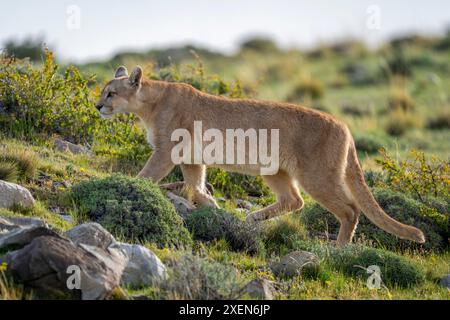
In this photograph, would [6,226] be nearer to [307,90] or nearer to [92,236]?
[92,236]

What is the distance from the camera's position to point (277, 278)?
308 inches

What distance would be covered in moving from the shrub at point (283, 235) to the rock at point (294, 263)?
0.86 meters

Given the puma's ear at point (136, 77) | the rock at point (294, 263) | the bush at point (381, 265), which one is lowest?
the bush at point (381, 265)

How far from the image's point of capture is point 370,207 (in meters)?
9.50

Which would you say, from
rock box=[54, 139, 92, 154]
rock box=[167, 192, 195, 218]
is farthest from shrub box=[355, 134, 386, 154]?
rock box=[167, 192, 195, 218]

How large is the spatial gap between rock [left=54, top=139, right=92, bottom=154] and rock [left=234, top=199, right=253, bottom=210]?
226cm

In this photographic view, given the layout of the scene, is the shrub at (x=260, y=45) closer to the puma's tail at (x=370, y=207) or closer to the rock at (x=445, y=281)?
the puma's tail at (x=370, y=207)

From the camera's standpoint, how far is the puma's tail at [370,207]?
9.07 m

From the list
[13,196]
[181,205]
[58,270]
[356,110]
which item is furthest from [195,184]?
[356,110]

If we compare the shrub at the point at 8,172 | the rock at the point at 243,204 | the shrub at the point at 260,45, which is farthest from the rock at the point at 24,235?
the shrub at the point at 260,45

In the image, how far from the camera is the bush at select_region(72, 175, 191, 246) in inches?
328

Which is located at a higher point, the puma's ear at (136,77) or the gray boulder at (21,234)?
the puma's ear at (136,77)

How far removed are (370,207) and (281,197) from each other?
1.30m
